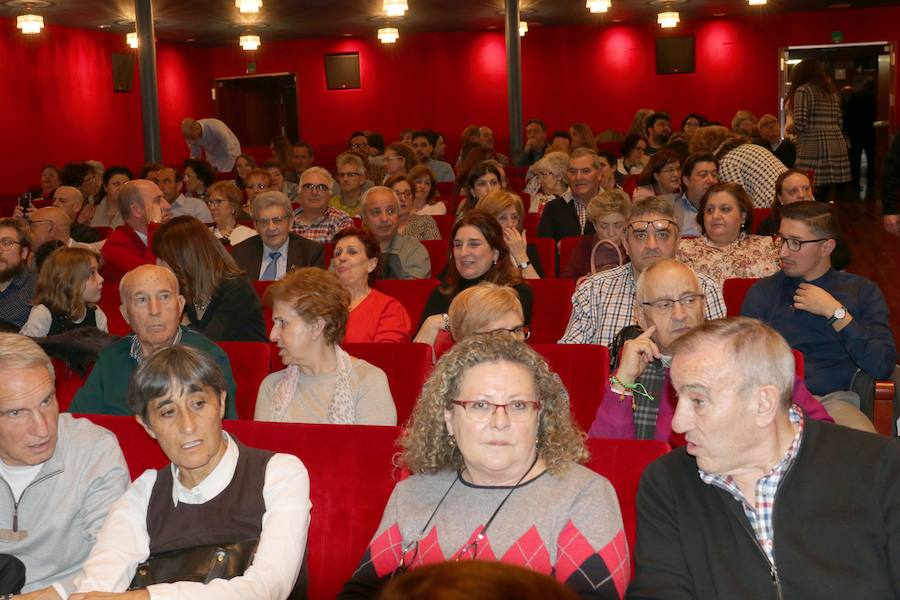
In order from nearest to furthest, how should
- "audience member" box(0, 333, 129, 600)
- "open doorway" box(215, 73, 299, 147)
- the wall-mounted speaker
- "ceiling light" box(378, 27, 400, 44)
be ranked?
"audience member" box(0, 333, 129, 600)
"ceiling light" box(378, 27, 400, 44)
the wall-mounted speaker
"open doorway" box(215, 73, 299, 147)

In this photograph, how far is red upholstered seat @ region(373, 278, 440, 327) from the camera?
4855mm

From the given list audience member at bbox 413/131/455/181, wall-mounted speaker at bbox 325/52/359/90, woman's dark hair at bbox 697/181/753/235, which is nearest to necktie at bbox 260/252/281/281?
woman's dark hair at bbox 697/181/753/235

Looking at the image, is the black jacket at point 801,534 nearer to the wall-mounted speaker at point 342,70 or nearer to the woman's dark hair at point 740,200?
the woman's dark hair at point 740,200

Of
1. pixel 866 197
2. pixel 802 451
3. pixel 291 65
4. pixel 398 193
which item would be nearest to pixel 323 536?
pixel 802 451

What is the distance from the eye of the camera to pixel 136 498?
2512mm

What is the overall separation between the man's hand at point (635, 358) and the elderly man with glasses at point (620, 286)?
111 centimetres

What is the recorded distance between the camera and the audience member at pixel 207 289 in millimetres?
4316

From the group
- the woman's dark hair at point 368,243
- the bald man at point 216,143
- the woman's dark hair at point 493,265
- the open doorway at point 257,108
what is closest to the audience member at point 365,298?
the woman's dark hair at point 368,243

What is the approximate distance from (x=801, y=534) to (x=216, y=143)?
1298cm

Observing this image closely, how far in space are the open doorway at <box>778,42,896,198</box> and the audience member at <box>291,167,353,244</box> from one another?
11795mm

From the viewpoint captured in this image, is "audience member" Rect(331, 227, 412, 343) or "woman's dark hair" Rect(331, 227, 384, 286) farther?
"woman's dark hair" Rect(331, 227, 384, 286)

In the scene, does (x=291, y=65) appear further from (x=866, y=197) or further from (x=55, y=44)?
(x=866, y=197)

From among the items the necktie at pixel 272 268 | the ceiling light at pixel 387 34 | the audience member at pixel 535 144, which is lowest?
the necktie at pixel 272 268

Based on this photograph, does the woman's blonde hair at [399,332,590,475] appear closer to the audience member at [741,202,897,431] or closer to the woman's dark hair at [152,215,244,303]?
the audience member at [741,202,897,431]
